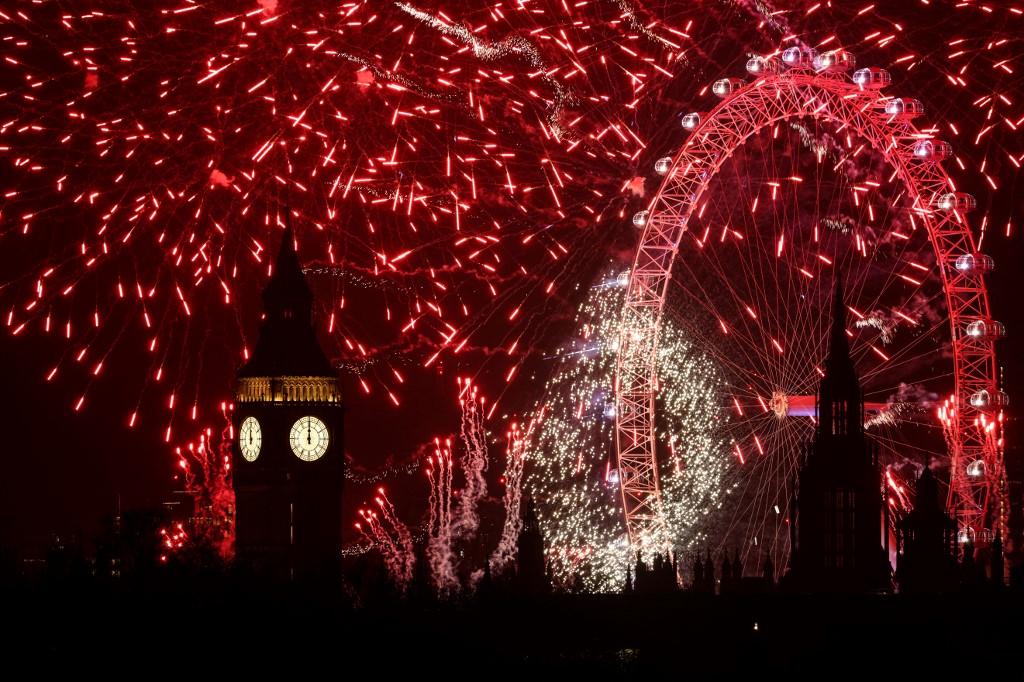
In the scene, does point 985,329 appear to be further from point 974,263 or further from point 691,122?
point 691,122

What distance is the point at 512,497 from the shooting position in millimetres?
118438

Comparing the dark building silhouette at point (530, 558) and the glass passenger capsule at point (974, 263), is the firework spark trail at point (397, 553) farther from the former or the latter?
the glass passenger capsule at point (974, 263)

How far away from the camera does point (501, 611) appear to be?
117 meters

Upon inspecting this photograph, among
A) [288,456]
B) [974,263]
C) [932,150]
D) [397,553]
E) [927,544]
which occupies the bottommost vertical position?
Result: [397,553]

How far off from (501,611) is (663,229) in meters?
23.1

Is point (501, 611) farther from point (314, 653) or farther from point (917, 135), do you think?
point (917, 135)

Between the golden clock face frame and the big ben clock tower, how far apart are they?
0.20ft

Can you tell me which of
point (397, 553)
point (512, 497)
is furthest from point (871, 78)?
point (397, 553)

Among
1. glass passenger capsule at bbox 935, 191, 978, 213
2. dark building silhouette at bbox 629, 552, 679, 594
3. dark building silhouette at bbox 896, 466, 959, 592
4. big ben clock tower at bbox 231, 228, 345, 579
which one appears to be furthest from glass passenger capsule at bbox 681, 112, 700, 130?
dark building silhouette at bbox 896, 466, 959, 592

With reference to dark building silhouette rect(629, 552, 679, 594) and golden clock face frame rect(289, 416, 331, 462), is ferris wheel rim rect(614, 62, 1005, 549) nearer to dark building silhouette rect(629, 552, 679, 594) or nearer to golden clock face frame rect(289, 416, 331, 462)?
dark building silhouette rect(629, 552, 679, 594)

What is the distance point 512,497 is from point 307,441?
16.1 m

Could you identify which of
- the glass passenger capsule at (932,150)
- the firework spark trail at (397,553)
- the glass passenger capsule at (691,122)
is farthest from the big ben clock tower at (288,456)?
the glass passenger capsule at (932,150)

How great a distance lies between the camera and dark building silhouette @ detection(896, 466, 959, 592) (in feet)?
454

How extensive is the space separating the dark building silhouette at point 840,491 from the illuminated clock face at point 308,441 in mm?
31970
